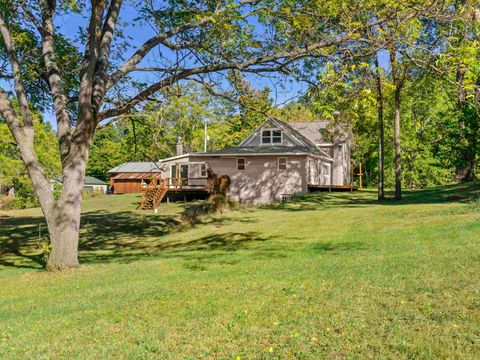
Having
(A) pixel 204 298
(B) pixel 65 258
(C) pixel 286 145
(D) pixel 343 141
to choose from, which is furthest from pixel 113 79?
(D) pixel 343 141

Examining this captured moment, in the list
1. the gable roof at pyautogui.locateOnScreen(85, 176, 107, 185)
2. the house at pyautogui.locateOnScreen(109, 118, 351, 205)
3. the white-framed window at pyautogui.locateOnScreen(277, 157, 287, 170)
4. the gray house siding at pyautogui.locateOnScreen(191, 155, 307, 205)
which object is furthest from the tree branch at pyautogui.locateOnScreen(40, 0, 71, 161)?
the gable roof at pyautogui.locateOnScreen(85, 176, 107, 185)

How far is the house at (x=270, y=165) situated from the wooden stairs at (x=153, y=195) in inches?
45.4

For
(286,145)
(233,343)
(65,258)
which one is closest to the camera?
(233,343)

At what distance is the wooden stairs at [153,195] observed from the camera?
3412 cm

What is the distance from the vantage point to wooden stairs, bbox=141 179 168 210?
112 ft

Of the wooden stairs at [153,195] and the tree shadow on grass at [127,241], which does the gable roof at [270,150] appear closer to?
the wooden stairs at [153,195]

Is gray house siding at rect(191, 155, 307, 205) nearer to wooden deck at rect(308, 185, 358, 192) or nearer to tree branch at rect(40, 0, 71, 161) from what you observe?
wooden deck at rect(308, 185, 358, 192)

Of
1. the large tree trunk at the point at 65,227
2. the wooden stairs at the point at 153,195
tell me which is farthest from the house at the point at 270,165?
the large tree trunk at the point at 65,227

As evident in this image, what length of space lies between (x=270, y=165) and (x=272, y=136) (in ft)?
10.8

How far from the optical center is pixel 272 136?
116 feet

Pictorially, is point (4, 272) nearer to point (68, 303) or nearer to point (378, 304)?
point (68, 303)

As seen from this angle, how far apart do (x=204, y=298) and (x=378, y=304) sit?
2.72 metres

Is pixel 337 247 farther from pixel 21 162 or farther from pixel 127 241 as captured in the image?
pixel 21 162

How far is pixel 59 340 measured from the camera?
18.8 feet
